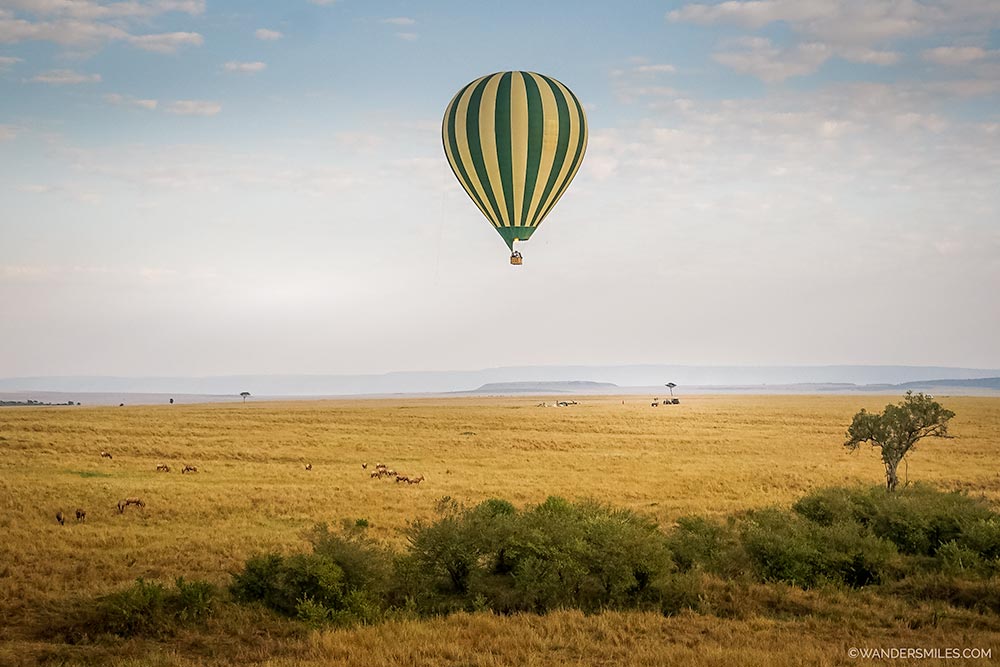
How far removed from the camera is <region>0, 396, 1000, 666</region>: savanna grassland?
1312 cm

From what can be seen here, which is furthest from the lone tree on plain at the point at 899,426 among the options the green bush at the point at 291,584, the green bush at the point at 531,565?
the green bush at the point at 291,584

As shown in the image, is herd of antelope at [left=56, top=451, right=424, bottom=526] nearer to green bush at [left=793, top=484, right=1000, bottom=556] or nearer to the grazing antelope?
the grazing antelope

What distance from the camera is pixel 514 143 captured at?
27.1 metres

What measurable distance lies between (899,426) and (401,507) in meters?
21.4

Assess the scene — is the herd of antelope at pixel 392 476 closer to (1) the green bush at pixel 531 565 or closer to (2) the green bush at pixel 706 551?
(2) the green bush at pixel 706 551

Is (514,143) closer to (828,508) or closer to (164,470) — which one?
(828,508)

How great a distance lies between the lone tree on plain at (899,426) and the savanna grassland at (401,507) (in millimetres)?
4245

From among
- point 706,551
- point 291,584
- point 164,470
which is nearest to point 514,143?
point 706,551

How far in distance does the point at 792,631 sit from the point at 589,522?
16.8ft

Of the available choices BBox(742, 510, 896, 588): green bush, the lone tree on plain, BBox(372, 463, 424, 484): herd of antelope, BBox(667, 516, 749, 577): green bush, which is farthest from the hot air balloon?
the lone tree on plain

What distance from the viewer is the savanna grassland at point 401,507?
1312cm

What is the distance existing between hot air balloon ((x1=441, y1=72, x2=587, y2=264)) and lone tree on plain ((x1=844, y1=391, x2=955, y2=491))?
677 inches

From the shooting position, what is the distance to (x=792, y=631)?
557 inches

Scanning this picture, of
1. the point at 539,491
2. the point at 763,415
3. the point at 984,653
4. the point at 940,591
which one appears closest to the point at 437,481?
the point at 539,491
